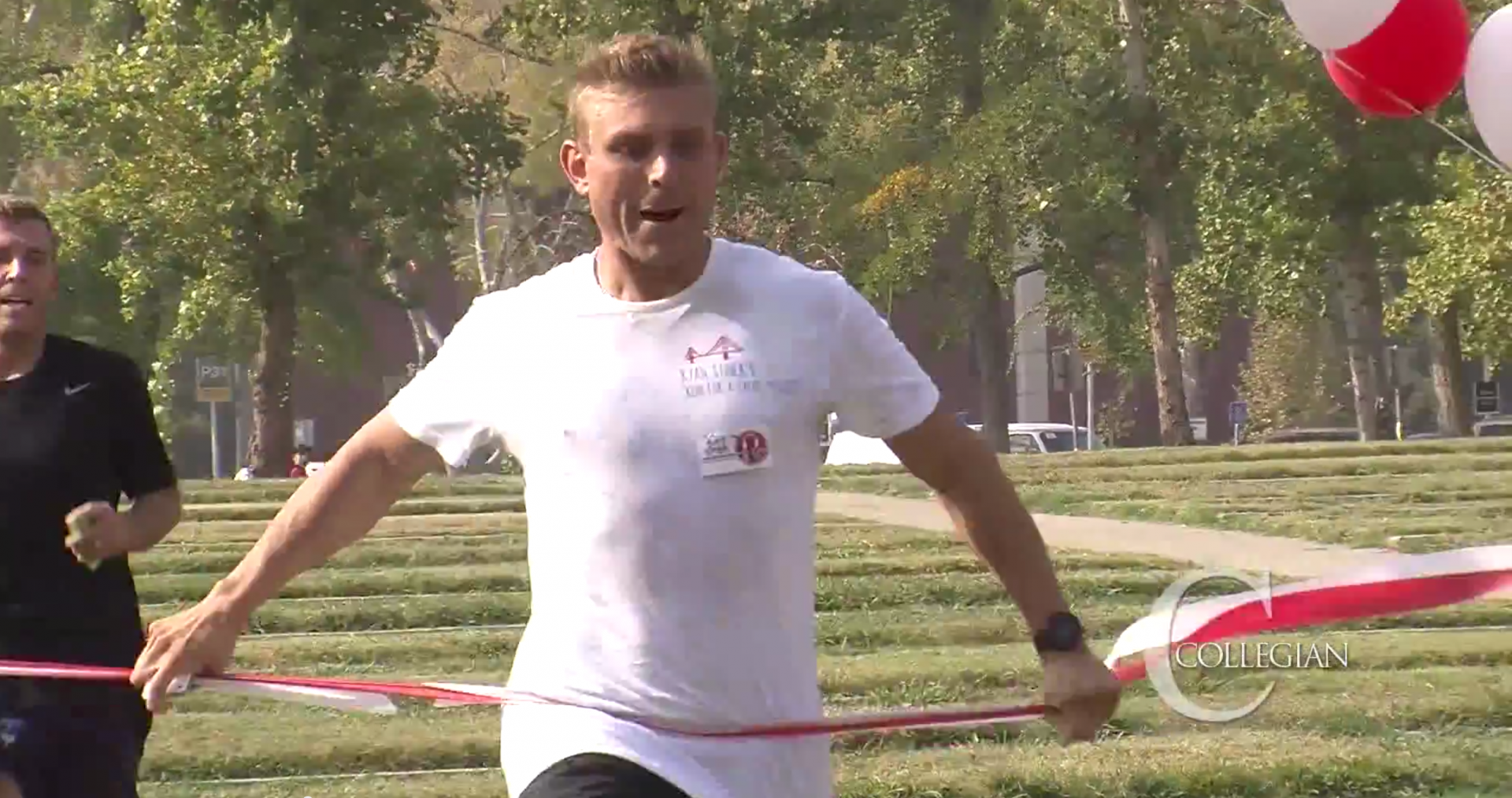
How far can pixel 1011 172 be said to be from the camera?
117 feet

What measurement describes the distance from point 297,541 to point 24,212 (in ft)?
5.66

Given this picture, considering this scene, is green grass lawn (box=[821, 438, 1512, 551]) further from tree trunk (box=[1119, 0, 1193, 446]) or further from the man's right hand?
the man's right hand

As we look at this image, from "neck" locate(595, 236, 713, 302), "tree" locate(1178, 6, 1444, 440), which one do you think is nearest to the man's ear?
"neck" locate(595, 236, 713, 302)

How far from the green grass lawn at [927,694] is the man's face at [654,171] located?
198 inches

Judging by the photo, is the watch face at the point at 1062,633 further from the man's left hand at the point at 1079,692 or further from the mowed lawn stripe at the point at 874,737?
the mowed lawn stripe at the point at 874,737

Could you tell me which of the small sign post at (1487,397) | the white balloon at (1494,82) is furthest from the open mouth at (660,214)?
the small sign post at (1487,397)

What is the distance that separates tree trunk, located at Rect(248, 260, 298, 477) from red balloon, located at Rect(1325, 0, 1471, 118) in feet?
77.0

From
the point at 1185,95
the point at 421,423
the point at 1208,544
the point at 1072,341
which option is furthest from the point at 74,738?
the point at 1072,341

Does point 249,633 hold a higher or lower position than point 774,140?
lower

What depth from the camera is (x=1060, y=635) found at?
3.75 meters

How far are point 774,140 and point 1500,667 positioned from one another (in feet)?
84.7

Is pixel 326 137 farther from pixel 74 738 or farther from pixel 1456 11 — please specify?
pixel 74 738

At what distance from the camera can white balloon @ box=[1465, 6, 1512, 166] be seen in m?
9.63

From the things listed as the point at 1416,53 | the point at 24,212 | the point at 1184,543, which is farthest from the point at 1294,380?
the point at 24,212
